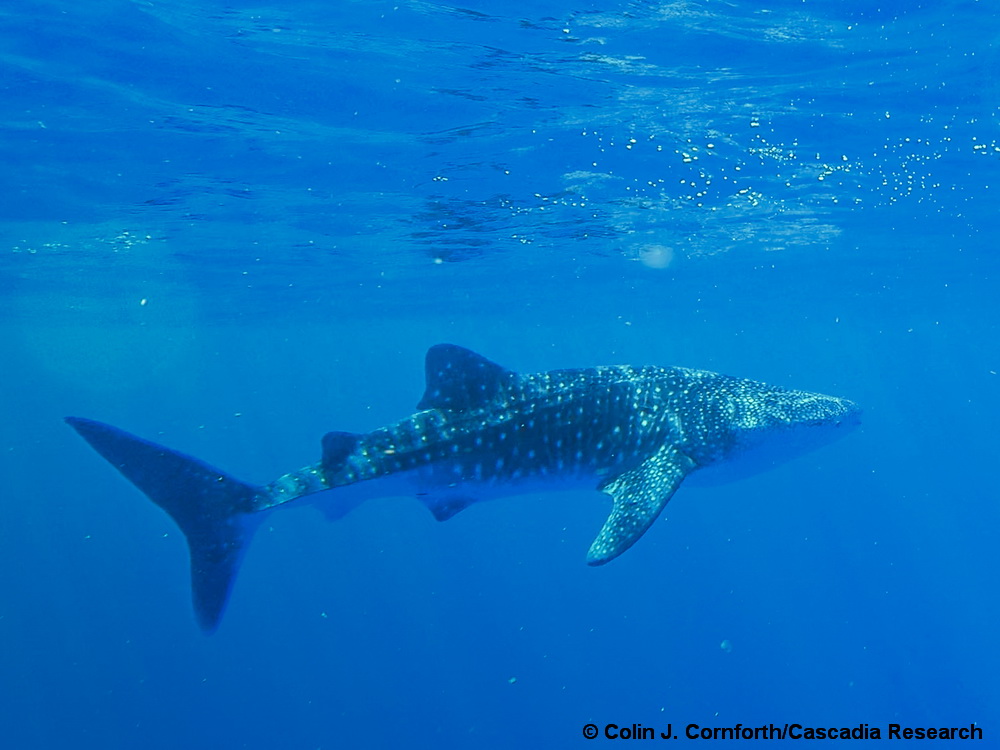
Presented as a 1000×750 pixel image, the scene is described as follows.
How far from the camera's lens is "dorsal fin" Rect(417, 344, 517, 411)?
317 inches

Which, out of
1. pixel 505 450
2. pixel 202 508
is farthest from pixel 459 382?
pixel 202 508

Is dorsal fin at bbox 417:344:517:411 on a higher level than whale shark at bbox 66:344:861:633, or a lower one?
higher

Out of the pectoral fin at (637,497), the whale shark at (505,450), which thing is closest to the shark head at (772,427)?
the whale shark at (505,450)

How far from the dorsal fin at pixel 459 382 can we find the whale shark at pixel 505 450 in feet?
0.04

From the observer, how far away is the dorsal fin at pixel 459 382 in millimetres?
8055

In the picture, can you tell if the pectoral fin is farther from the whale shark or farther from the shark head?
the shark head

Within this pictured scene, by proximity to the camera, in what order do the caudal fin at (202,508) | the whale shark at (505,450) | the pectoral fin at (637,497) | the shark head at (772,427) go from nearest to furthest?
the pectoral fin at (637,497) → the caudal fin at (202,508) → the whale shark at (505,450) → the shark head at (772,427)

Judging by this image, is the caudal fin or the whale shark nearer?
the caudal fin

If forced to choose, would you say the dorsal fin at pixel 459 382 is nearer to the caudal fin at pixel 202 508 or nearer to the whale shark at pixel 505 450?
the whale shark at pixel 505 450

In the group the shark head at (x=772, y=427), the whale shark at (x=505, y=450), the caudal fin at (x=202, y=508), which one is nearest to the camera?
the caudal fin at (x=202, y=508)

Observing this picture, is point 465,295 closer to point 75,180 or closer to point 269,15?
point 75,180

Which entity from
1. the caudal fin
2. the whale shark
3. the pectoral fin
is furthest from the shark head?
the caudal fin

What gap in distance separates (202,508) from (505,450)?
3.00m

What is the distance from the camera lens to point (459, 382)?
810cm
